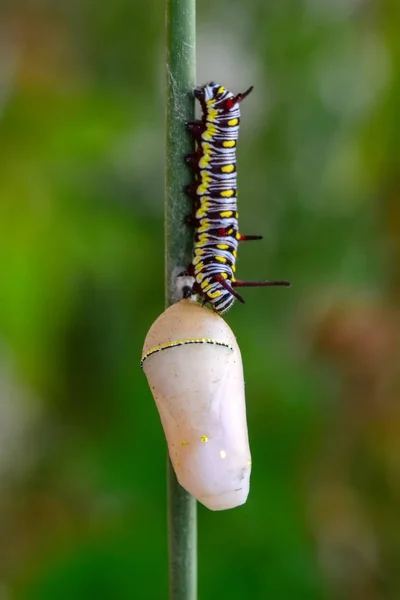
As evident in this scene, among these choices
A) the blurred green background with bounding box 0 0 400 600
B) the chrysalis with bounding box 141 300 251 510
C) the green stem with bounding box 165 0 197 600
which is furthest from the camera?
the blurred green background with bounding box 0 0 400 600

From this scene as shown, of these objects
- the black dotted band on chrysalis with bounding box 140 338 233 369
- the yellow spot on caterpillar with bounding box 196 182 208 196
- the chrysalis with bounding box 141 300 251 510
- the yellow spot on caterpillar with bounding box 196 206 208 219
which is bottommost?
the chrysalis with bounding box 141 300 251 510

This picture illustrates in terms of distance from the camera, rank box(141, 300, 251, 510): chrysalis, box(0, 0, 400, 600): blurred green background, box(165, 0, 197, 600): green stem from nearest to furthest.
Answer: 1. box(165, 0, 197, 600): green stem
2. box(141, 300, 251, 510): chrysalis
3. box(0, 0, 400, 600): blurred green background

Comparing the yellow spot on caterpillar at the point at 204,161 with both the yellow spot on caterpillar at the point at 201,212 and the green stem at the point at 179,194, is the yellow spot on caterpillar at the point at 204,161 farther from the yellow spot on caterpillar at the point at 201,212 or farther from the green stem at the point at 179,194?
the green stem at the point at 179,194

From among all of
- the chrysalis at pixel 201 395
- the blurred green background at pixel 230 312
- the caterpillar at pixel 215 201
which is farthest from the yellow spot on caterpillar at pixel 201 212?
the blurred green background at pixel 230 312

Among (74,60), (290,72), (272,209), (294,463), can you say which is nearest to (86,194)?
(74,60)

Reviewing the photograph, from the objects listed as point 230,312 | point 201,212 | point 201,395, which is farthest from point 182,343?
point 230,312

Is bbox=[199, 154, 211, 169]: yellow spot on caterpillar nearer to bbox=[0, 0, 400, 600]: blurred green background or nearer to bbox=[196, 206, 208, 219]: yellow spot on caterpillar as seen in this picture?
bbox=[196, 206, 208, 219]: yellow spot on caterpillar

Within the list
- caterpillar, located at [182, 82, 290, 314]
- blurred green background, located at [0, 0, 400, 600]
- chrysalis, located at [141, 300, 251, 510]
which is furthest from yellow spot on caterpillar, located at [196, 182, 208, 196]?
blurred green background, located at [0, 0, 400, 600]
